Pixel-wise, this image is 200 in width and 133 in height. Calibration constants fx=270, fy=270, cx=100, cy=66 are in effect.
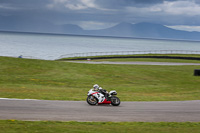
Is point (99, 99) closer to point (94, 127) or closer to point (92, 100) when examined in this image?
point (92, 100)

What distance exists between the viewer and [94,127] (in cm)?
1152

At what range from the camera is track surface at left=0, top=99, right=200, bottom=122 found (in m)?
13.5

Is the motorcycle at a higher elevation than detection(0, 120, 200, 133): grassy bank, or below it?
higher

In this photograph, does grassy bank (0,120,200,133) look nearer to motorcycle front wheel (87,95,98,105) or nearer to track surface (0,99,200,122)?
track surface (0,99,200,122)

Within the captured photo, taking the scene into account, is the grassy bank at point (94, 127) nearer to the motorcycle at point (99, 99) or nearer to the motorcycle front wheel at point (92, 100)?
the motorcycle at point (99, 99)

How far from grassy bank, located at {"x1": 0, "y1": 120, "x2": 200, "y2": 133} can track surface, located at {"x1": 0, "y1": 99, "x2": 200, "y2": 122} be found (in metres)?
0.93

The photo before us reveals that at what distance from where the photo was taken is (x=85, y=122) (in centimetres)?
1256

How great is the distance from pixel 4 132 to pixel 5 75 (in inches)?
839

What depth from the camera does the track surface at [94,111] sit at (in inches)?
532

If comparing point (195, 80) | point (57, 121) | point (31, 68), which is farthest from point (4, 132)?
point (195, 80)

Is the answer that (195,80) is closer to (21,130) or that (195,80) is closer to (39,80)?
(39,80)

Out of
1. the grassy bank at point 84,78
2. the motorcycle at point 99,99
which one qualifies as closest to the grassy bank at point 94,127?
the motorcycle at point 99,99

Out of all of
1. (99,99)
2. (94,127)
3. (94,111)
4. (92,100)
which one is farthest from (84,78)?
(94,127)

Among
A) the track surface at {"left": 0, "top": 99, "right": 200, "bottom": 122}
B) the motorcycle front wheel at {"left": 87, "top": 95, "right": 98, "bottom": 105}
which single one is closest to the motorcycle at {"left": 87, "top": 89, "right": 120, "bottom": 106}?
the motorcycle front wheel at {"left": 87, "top": 95, "right": 98, "bottom": 105}
